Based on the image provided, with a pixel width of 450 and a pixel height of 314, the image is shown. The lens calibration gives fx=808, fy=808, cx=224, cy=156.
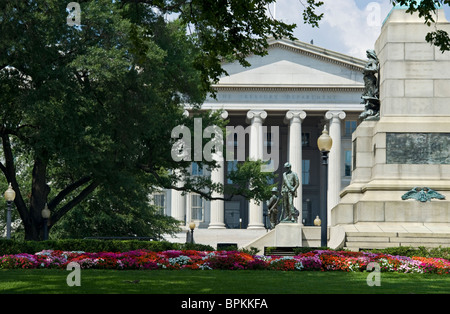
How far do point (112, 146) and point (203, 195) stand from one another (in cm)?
1096

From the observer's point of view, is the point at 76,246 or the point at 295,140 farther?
the point at 295,140

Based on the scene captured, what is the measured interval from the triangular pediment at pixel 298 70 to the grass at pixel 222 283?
7221cm

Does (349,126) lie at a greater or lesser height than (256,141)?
greater

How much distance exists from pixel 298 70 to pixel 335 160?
10963 mm

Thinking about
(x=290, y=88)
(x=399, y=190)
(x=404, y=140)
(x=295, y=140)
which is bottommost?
(x=399, y=190)

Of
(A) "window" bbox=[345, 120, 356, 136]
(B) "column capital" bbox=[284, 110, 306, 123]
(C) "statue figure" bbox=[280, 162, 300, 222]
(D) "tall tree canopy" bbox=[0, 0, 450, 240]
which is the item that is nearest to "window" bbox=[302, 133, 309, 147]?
(A) "window" bbox=[345, 120, 356, 136]

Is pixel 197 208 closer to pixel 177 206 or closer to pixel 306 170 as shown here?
pixel 177 206

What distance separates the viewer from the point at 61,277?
15938 millimetres

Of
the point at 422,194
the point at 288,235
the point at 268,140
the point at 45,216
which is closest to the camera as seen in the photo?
the point at 422,194

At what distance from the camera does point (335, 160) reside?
88.9m

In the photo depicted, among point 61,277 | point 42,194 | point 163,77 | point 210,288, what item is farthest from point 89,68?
point 210,288

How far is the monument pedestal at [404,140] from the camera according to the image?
82.2ft

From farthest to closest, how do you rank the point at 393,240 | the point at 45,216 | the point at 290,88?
the point at 290,88
the point at 45,216
the point at 393,240

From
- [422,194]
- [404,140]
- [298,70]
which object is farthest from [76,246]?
[298,70]
